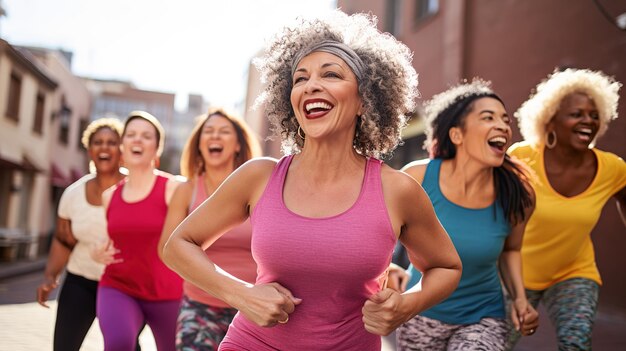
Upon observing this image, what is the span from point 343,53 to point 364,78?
12 centimetres

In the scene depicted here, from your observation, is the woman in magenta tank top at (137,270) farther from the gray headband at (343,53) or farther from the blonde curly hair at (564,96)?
the blonde curly hair at (564,96)

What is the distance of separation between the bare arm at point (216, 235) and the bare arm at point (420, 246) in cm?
36

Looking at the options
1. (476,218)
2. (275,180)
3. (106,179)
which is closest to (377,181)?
(275,180)

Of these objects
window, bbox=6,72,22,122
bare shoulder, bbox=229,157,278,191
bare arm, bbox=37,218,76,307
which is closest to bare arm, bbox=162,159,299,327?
bare shoulder, bbox=229,157,278,191

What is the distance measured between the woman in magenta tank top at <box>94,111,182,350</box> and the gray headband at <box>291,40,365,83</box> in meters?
2.08

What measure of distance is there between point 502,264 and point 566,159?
39.5 inches

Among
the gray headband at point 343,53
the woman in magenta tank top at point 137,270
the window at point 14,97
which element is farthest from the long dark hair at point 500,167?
the window at point 14,97

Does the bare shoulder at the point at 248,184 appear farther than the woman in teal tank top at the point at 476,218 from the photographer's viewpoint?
No

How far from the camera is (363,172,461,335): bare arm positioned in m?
2.13

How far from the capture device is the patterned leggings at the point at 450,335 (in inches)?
114

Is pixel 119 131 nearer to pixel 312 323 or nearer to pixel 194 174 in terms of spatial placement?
pixel 194 174

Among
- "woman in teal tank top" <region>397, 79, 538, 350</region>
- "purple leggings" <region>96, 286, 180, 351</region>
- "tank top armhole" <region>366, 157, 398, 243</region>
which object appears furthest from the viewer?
"purple leggings" <region>96, 286, 180, 351</region>

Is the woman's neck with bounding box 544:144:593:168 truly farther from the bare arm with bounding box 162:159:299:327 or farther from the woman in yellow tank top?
the bare arm with bounding box 162:159:299:327

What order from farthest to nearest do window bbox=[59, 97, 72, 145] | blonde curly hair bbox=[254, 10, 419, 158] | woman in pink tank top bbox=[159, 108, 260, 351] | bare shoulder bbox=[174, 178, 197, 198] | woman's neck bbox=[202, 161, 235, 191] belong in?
window bbox=[59, 97, 72, 145] < woman's neck bbox=[202, 161, 235, 191] < bare shoulder bbox=[174, 178, 197, 198] < woman in pink tank top bbox=[159, 108, 260, 351] < blonde curly hair bbox=[254, 10, 419, 158]
